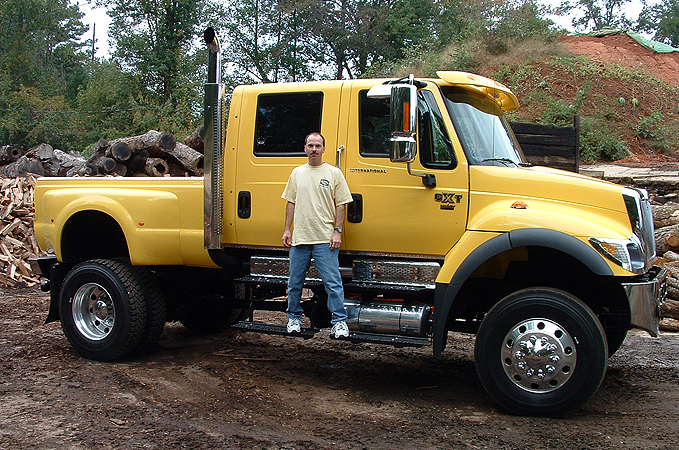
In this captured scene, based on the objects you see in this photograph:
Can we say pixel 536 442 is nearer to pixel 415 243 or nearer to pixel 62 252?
pixel 415 243

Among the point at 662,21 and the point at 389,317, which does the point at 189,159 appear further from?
the point at 662,21

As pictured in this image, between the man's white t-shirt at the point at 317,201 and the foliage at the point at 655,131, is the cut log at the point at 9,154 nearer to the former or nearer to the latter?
the man's white t-shirt at the point at 317,201

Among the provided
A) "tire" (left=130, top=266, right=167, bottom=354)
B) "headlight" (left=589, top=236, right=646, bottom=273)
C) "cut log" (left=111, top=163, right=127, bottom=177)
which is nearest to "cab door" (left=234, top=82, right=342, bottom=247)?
"tire" (left=130, top=266, right=167, bottom=354)

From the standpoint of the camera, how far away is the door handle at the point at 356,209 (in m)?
5.86

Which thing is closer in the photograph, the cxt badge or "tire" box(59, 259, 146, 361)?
the cxt badge

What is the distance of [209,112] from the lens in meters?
6.17

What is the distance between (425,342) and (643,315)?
5.24 ft

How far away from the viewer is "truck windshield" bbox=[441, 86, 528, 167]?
18.5 ft

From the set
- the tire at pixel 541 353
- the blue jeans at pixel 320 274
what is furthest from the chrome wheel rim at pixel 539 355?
the blue jeans at pixel 320 274

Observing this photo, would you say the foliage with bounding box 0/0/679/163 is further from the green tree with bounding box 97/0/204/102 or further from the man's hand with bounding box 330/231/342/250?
the man's hand with bounding box 330/231/342/250

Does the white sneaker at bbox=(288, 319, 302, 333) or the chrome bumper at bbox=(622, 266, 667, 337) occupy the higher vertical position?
the chrome bumper at bbox=(622, 266, 667, 337)

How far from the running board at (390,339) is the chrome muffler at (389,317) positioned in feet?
0.16

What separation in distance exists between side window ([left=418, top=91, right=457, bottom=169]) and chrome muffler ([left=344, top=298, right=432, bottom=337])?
1166 mm

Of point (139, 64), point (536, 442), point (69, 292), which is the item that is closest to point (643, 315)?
point (536, 442)
